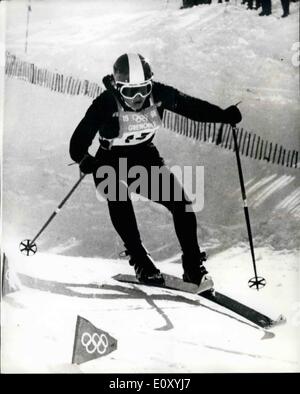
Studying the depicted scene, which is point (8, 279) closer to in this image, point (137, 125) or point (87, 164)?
point (87, 164)

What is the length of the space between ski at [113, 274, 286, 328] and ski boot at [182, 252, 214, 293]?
0.02m

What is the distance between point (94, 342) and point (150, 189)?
0.88m

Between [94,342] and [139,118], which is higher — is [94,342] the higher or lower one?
the lower one

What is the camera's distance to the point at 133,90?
293 cm

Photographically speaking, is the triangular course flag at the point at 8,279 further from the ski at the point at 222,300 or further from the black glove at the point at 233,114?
the black glove at the point at 233,114

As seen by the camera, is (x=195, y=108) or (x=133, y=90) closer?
(x=133, y=90)

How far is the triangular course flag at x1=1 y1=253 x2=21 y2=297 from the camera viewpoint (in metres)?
2.99

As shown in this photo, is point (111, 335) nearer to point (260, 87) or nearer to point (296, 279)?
point (296, 279)

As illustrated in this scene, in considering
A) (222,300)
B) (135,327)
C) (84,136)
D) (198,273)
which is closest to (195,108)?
(84,136)

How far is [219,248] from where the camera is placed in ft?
10.0

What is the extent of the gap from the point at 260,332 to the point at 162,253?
68cm

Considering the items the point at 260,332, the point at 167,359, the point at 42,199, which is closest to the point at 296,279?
the point at 260,332

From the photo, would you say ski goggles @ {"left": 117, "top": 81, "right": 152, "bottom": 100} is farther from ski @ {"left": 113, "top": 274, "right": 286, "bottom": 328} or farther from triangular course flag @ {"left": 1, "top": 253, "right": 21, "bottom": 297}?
triangular course flag @ {"left": 1, "top": 253, "right": 21, "bottom": 297}
